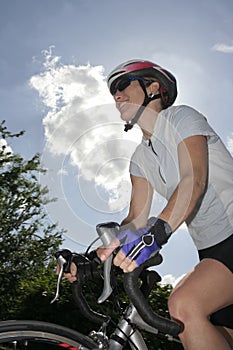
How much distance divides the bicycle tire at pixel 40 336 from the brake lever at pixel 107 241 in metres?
0.19

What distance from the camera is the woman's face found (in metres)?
2.75

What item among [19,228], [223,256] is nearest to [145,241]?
[223,256]

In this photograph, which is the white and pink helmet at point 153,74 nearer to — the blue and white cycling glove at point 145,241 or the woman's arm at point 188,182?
the woman's arm at point 188,182

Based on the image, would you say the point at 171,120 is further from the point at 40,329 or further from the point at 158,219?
the point at 40,329

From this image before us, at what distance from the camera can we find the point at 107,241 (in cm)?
227

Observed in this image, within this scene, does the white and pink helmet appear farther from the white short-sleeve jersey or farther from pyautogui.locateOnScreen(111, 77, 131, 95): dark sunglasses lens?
the white short-sleeve jersey

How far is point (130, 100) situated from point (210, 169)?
1.89 feet

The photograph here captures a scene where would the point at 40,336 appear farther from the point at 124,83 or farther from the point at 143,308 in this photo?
the point at 124,83

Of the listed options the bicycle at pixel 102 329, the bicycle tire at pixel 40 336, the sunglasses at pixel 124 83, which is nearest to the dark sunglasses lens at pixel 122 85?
the sunglasses at pixel 124 83

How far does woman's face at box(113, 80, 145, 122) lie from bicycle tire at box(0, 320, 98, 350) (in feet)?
3.62

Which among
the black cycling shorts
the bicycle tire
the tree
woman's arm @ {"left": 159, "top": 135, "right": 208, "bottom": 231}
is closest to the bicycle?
the bicycle tire

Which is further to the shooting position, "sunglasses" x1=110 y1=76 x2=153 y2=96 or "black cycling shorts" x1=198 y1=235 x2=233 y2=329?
"sunglasses" x1=110 y1=76 x2=153 y2=96

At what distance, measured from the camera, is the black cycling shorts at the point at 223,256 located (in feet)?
7.51

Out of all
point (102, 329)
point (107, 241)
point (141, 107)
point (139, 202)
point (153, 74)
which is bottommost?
point (102, 329)
